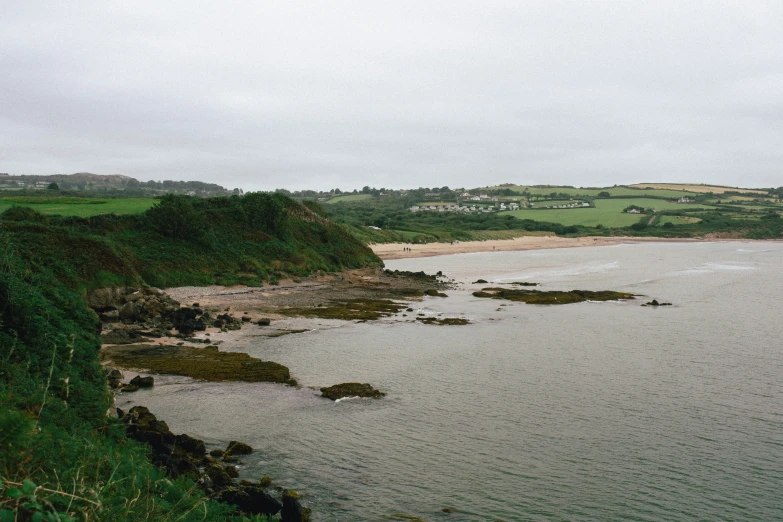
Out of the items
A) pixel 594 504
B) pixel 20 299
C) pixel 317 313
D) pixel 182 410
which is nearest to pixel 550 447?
pixel 594 504

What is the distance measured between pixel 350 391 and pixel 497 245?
353 ft

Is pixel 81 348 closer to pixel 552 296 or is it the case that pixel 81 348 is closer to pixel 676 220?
pixel 552 296

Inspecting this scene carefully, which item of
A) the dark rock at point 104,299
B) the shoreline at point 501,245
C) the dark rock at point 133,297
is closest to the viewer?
the dark rock at point 104,299

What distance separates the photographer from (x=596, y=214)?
181 metres

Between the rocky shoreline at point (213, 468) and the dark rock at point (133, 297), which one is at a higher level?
the dark rock at point (133, 297)

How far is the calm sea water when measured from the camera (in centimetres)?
1389

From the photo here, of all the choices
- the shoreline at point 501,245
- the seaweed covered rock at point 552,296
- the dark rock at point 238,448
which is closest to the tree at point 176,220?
the seaweed covered rock at point 552,296

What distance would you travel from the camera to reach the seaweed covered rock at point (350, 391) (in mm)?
21188

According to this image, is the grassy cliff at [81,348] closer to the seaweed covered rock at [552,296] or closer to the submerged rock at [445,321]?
the submerged rock at [445,321]

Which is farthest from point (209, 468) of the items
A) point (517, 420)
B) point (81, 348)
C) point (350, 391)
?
point (517, 420)

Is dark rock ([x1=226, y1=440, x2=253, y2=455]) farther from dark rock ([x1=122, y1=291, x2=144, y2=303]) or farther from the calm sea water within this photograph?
dark rock ([x1=122, y1=291, x2=144, y2=303])

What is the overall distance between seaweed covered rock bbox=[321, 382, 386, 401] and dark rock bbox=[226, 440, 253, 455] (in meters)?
5.29

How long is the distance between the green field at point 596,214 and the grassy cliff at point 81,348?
127 metres

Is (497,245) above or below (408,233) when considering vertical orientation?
below
